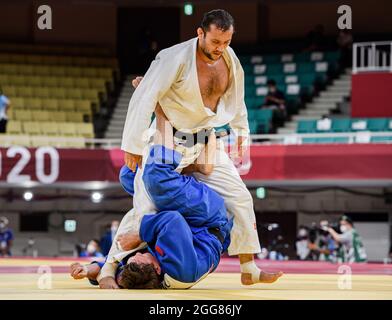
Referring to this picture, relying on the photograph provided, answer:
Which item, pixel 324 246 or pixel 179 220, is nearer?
pixel 179 220

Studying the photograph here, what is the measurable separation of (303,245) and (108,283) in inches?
371

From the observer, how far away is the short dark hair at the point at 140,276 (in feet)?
13.7

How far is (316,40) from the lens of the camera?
53.7ft

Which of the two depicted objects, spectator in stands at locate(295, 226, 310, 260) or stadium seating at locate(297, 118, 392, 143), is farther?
spectator in stands at locate(295, 226, 310, 260)

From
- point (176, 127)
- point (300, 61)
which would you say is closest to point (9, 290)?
point (176, 127)

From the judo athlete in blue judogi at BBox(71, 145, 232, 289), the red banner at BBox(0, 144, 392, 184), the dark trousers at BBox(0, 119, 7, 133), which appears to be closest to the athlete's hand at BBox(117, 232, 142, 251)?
the judo athlete in blue judogi at BBox(71, 145, 232, 289)

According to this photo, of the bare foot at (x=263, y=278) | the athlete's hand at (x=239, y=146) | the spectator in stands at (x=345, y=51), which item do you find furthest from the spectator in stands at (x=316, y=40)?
the bare foot at (x=263, y=278)

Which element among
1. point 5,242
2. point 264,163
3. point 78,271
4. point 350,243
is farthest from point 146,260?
point 5,242

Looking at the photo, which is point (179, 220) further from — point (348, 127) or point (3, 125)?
point (3, 125)

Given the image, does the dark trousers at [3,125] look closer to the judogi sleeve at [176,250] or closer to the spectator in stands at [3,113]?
the spectator in stands at [3,113]

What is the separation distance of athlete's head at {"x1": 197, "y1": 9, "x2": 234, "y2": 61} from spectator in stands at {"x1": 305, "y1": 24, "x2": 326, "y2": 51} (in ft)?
39.8

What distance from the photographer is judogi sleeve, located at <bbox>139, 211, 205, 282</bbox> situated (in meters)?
4.16

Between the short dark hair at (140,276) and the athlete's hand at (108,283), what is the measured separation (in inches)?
3.5

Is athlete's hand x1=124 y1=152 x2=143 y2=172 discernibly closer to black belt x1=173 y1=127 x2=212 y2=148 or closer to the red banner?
black belt x1=173 y1=127 x2=212 y2=148
